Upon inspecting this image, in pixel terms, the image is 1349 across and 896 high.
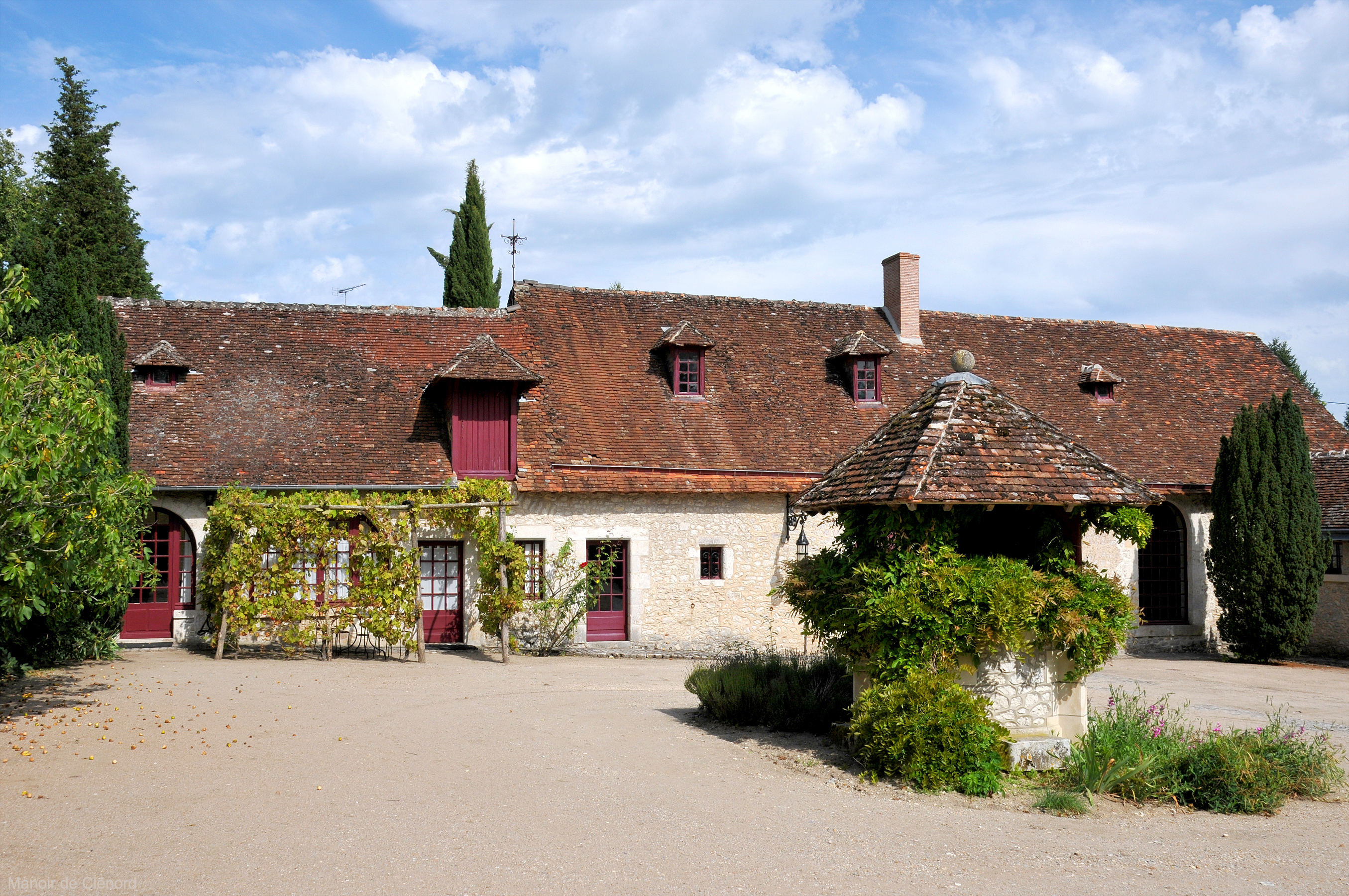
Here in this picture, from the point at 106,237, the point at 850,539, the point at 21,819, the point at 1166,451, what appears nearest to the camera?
the point at 21,819

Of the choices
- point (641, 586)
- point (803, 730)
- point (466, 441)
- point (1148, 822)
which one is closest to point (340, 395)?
point (466, 441)

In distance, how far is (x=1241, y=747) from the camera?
815 cm

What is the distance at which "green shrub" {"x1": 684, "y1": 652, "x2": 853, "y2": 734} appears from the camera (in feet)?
34.0

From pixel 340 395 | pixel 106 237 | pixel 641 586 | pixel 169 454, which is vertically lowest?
pixel 641 586

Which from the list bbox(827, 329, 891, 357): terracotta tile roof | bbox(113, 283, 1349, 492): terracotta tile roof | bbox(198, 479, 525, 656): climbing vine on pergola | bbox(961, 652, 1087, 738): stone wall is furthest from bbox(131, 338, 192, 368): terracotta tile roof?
bbox(961, 652, 1087, 738): stone wall

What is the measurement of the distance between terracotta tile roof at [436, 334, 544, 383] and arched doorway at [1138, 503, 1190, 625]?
12206mm

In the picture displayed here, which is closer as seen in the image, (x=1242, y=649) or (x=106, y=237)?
(x=1242, y=649)

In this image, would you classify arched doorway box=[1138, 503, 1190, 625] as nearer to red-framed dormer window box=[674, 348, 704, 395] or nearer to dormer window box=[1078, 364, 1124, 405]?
dormer window box=[1078, 364, 1124, 405]

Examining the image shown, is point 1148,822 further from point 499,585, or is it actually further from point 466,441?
point 466,441

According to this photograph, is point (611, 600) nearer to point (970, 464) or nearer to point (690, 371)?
point (690, 371)

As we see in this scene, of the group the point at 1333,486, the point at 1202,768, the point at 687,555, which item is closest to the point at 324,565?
the point at 687,555

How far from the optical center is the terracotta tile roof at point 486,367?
16.4m

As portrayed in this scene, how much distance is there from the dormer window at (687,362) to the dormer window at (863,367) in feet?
9.71

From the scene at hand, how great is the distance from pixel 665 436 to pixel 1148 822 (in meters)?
11.6
